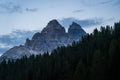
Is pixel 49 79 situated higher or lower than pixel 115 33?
lower

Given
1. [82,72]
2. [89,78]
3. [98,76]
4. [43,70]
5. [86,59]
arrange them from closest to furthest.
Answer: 1. [98,76]
2. [89,78]
3. [82,72]
4. [86,59]
5. [43,70]

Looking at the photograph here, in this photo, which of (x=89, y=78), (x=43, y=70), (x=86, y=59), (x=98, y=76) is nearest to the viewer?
(x=98, y=76)

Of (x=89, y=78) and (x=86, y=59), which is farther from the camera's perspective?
(x=86, y=59)

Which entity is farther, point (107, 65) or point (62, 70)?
point (62, 70)

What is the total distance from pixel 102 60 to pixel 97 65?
25.7ft

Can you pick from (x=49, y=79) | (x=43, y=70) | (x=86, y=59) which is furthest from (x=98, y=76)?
(x=43, y=70)

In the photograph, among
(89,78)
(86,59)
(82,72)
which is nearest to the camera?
(89,78)

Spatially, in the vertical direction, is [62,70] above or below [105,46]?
below

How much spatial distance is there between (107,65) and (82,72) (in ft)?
41.0

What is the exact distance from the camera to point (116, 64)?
122 m

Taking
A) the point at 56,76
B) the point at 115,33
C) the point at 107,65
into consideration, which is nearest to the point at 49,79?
the point at 56,76

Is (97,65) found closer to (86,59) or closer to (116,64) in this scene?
(116,64)

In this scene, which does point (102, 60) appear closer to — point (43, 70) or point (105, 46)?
point (105, 46)

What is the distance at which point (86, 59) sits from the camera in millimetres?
171375
